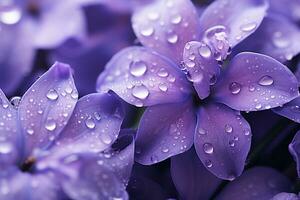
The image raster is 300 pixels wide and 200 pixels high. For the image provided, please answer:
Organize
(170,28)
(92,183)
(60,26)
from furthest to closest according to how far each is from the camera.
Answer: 1. (60,26)
2. (170,28)
3. (92,183)

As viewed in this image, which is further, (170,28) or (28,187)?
(170,28)

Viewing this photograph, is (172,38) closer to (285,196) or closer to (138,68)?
(138,68)

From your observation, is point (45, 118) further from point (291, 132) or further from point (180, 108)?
point (291, 132)

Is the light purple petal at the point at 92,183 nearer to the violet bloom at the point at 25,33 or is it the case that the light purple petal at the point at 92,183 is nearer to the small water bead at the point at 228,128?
the small water bead at the point at 228,128

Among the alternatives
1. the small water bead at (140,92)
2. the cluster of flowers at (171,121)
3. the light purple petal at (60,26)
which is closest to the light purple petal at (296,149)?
the cluster of flowers at (171,121)

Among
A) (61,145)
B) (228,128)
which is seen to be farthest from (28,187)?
(228,128)

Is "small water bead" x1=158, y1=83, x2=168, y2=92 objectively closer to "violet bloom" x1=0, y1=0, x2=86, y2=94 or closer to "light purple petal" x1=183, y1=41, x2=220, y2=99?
"light purple petal" x1=183, y1=41, x2=220, y2=99
